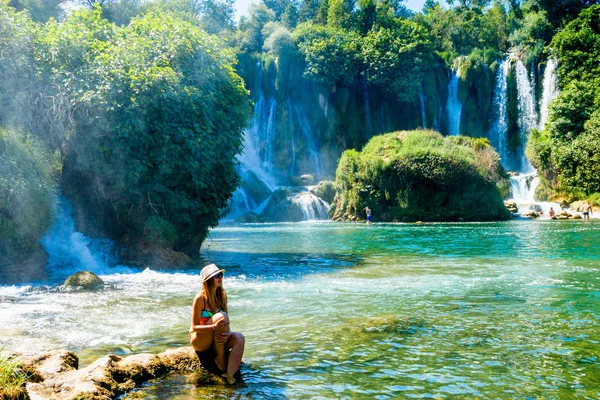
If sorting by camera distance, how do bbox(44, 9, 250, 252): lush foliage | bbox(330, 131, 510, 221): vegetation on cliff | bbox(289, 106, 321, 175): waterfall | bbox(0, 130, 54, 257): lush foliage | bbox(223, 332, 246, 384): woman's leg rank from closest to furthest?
bbox(223, 332, 246, 384): woman's leg
bbox(0, 130, 54, 257): lush foliage
bbox(44, 9, 250, 252): lush foliage
bbox(330, 131, 510, 221): vegetation on cliff
bbox(289, 106, 321, 175): waterfall

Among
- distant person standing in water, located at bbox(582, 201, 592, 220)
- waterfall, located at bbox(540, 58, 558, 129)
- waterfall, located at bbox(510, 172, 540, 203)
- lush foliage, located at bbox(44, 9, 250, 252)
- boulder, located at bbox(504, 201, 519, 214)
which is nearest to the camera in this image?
lush foliage, located at bbox(44, 9, 250, 252)

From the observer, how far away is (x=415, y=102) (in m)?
61.6

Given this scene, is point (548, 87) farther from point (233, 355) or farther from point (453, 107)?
point (233, 355)

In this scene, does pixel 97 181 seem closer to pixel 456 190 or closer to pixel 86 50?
pixel 86 50

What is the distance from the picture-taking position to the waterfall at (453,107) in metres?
59.5

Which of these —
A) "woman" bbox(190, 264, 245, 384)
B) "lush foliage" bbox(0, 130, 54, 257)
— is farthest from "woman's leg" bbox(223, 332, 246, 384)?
"lush foliage" bbox(0, 130, 54, 257)

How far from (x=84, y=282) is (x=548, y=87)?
51391 mm

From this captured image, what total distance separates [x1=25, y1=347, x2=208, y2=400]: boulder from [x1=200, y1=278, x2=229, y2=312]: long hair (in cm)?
67

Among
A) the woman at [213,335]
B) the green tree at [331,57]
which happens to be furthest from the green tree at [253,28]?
the woman at [213,335]

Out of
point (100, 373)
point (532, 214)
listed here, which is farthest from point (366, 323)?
point (532, 214)

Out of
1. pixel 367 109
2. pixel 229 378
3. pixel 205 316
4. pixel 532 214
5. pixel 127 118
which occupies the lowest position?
pixel 229 378

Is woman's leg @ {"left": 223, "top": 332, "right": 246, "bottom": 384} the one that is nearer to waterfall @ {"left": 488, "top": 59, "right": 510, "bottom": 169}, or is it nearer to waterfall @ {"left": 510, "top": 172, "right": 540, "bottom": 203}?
waterfall @ {"left": 510, "top": 172, "right": 540, "bottom": 203}

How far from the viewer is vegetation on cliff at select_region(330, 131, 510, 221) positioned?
140 feet

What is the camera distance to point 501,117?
186 feet
